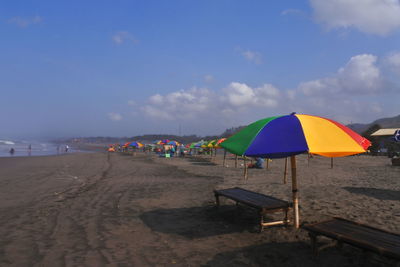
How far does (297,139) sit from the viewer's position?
13.3 ft

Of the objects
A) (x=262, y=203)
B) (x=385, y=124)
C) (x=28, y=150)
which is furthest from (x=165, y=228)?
(x=385, y=124)

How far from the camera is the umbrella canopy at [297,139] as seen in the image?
395cm

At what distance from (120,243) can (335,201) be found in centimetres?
577

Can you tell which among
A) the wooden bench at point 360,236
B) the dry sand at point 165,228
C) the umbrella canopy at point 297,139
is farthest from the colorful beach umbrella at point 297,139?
the dry sand at point 165,228

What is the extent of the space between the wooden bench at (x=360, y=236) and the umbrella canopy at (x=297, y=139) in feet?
3.42

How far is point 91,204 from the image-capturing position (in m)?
8.00

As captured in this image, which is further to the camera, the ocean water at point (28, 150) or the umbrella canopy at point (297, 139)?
the ocean water at point (28, 150)

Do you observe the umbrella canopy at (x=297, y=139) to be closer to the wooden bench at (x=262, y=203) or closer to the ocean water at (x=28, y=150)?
the wooden bench at (x=262, y=203)

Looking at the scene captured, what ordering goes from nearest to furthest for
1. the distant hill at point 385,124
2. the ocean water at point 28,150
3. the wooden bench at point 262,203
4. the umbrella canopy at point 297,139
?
the umbrella canopy at point 297,139, the wooden bench at point 262,203, the ocean water at point 28,150, the distant hill at point 385,124

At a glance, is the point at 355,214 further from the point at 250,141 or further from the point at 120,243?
the point at 120,243

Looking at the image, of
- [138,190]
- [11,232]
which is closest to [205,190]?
[138,190]

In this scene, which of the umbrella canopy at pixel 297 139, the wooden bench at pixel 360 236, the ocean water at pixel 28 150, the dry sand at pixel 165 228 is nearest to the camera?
the wooden bench at pixel 360 236

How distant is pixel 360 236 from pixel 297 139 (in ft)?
4.85

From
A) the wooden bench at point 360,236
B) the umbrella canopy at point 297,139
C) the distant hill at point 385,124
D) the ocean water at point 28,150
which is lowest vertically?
the ocean water at point 28,150
